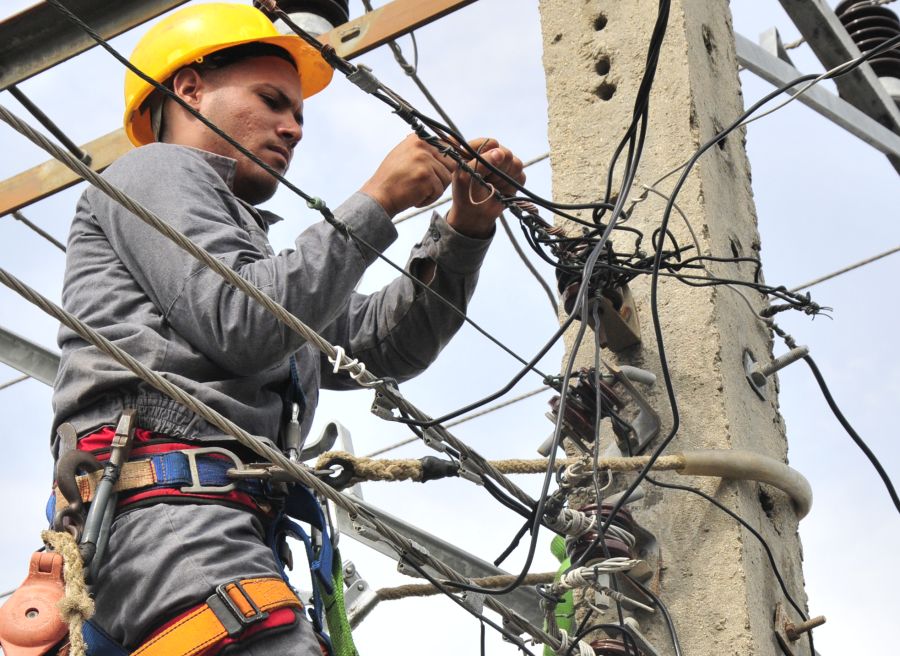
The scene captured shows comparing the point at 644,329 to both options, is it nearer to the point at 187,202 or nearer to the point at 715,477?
the point at 715,477

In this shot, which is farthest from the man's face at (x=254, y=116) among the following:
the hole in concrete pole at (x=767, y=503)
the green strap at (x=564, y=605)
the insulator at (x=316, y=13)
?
the insulator at (x=316, y=13)

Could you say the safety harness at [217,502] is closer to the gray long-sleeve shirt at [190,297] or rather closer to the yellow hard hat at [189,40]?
the gray long-sleeve shirt at [190,297]

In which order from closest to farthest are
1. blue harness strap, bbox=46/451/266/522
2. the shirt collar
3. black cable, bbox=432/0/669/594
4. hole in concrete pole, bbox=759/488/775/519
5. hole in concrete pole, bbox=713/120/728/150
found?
blue harness strap, bbox=46/451/266/522 → black cable, bbox=432/0/669/594 → the shirt collar → hole in concrete pole, bbox=759/488/775/519 → hole in concrete pole, bbox=713/120/728/150

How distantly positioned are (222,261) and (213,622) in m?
0.69

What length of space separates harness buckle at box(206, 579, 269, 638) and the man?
0.06 feet

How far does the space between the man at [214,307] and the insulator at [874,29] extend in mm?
3990

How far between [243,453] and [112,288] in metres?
0.43

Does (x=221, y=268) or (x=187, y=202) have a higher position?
(x=187, y=202)

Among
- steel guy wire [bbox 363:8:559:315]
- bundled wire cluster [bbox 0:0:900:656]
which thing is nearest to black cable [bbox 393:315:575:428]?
bundled wire cluster [bbox 0:0:900:656]

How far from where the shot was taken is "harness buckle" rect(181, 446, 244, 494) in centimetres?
256

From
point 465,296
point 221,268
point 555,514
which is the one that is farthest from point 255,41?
point 555,514

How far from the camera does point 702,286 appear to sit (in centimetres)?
349

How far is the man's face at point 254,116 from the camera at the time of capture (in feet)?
10.8

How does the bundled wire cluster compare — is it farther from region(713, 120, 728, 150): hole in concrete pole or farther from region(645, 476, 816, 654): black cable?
region(713, 120, 728, 150): hole in concrete pole
